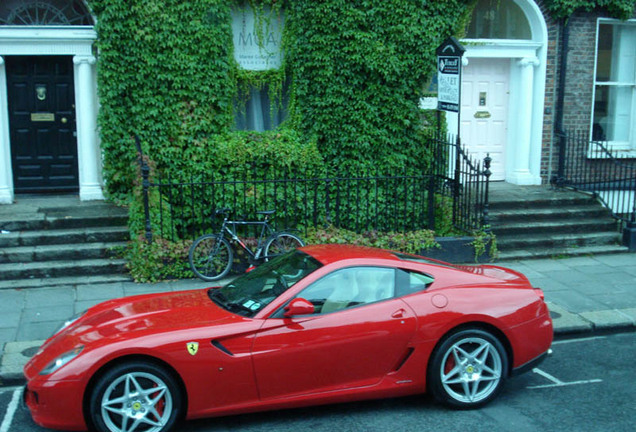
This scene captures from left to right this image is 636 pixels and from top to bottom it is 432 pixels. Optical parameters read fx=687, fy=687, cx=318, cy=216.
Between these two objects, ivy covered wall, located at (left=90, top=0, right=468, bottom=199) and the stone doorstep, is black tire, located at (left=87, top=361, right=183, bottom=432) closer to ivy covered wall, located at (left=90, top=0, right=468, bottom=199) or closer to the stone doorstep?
the stone doorstep

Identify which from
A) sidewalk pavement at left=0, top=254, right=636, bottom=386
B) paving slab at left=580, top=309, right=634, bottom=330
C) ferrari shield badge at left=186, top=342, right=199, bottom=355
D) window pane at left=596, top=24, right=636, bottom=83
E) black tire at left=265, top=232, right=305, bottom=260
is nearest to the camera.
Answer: ferrari shield badge at left=186, top=342, right=199, bottom=355

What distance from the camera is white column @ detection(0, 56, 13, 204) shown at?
34.9ft

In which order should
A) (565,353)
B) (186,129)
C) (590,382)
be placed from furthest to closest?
(186,129) → (565,353) → (590,382)

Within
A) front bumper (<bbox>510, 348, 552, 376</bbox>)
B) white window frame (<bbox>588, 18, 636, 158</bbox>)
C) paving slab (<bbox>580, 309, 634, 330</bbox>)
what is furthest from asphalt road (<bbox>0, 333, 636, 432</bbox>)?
white window frame (<bbox>588, 18, 636, 158</bbox>)

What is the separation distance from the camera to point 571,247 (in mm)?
10672

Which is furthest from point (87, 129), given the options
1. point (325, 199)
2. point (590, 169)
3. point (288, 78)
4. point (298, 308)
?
point (590, 169)

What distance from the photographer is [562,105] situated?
12.4 metres

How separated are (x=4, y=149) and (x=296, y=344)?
7.73m

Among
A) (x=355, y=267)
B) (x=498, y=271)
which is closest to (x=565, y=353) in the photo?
(x=498, y=271)

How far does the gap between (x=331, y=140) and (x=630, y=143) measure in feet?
20.2

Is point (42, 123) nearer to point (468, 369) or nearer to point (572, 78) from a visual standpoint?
point (468, 369)

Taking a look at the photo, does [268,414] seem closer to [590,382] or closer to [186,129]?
[590,382]

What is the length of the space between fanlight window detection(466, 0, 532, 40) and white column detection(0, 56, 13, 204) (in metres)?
7.85

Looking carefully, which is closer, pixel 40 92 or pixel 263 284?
pixel 263 284
